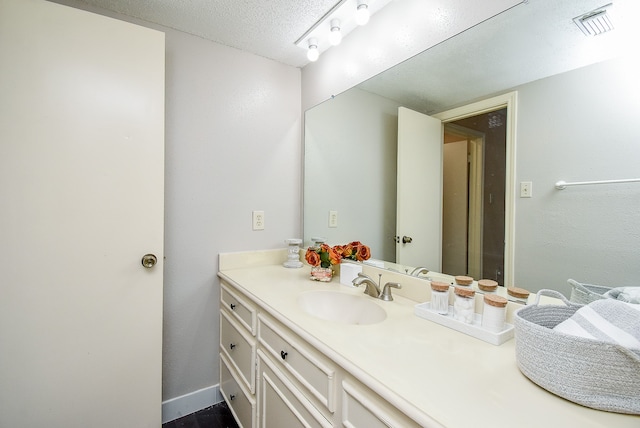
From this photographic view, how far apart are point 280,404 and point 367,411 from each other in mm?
501

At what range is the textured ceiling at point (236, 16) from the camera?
1.36 m

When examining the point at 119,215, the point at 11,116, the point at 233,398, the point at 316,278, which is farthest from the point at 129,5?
the point at 233,398

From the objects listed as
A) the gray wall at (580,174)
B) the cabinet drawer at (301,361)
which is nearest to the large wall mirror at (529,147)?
the gray wall at (580,174)

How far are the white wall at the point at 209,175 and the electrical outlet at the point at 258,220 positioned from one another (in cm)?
4

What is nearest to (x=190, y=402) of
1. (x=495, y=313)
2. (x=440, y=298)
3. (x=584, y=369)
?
→ (x=440, y=298)

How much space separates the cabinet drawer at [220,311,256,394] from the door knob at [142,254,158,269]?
50 cm

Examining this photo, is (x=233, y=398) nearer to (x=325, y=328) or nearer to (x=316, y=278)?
(x=316, y=278)

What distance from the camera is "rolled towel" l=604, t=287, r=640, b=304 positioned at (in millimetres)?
726

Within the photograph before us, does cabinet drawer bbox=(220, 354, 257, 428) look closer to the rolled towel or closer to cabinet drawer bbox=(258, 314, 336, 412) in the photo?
cabinet drawer bbox=(258, 314, 336, 412)

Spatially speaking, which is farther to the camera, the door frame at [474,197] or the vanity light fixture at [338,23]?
the vanity light fixture at [338,23]

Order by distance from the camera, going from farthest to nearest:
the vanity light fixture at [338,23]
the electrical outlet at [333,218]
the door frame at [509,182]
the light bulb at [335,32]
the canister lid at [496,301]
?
the electrical outlet at [333,218] < the light bulb at [335,32] < the vanity light fixture at [338,23] < the door frame at [509,182] < the canister lid at [496,301]

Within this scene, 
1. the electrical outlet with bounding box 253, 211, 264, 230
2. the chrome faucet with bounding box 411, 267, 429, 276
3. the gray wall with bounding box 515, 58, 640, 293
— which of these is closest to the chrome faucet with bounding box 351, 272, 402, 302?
the chrome faucet with bounding box 411, 267, 429, 276

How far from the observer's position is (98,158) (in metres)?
1.28

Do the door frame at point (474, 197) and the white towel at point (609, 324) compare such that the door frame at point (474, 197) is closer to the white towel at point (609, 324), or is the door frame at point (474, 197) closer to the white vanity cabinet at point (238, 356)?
the white towel at point (609, 324)
